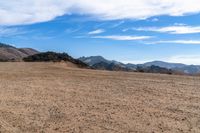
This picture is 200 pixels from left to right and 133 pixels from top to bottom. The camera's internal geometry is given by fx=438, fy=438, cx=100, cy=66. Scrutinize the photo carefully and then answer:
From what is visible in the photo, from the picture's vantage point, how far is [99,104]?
48.9 feet

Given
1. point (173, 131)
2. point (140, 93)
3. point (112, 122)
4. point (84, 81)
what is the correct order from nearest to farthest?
point (173, 131) < point (112, 122) < point (140, 93) < point (84, 81)

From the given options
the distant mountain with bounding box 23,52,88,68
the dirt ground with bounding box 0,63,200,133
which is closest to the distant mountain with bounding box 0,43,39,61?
the distant mountain with bounding box 23,52,88,68

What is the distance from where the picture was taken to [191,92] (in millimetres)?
17750

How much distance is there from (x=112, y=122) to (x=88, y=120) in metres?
0.74

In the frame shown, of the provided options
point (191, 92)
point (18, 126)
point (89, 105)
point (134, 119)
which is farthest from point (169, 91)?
point (18, 126)

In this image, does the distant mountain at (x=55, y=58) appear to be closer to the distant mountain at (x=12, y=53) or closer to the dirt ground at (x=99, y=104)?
the dirt ground at (x=99, y=104)

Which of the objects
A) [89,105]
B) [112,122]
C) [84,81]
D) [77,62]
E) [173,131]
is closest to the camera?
[173,131]

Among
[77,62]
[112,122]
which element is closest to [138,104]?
[112,122]

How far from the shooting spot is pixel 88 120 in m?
12.5

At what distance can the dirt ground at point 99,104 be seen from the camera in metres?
11.8

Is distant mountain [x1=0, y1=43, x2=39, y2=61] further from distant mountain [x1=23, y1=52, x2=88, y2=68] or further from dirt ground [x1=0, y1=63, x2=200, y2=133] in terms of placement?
dirt ground [x1=0, y1=63, x2=200, y2=133]

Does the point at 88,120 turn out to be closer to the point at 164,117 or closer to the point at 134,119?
the point at 134,119

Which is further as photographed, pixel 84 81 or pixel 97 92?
pixel 84 81

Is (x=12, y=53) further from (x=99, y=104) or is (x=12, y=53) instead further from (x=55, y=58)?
(x=99, y=104)
